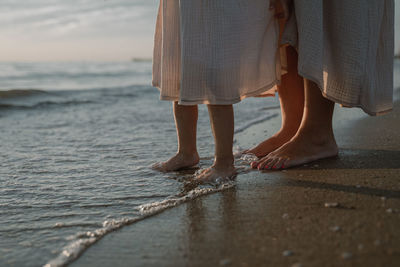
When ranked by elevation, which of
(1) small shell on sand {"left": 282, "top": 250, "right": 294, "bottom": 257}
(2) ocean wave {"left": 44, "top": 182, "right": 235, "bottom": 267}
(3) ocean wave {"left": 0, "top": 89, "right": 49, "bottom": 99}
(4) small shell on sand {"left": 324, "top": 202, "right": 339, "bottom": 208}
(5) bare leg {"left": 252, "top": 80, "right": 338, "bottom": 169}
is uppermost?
(3) ocean wave {"left": 0, "top": 89, "right": 49, "bottom": 99}

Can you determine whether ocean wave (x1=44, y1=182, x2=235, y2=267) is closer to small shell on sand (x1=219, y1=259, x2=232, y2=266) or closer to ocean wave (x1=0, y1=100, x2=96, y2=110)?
small shell on sand (x1=219, y1=259, x2=232, y2=266)

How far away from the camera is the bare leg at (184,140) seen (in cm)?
231

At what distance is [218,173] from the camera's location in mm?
2055

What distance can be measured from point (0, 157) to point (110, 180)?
111 centimetres

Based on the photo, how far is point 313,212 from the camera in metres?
1.47

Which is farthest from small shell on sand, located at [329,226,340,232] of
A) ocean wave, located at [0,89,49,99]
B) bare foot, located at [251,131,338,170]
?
ocean wave, located at [0,89,49,99]

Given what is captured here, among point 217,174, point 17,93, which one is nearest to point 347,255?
point 217,174

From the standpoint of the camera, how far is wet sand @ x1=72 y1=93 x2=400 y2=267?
116 centimetres

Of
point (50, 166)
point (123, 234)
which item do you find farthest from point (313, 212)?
point (50, 166)

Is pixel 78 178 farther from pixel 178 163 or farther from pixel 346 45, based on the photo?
pixel 346 45

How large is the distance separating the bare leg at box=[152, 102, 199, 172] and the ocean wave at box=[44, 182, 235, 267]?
47 centimetres

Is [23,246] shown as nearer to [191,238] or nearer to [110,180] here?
[191,238]

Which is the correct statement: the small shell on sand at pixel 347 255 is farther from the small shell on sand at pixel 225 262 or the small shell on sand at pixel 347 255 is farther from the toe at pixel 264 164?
the toe at pixel 264 164

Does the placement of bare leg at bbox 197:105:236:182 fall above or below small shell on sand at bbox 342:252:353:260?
above
